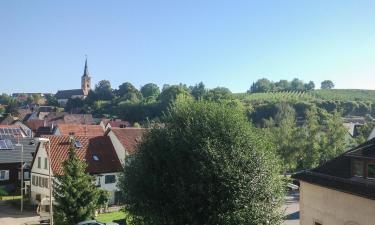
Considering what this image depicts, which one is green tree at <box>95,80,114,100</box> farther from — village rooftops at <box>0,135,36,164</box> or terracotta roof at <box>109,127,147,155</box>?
terracotta roof at <box>109,127,147,155</box>

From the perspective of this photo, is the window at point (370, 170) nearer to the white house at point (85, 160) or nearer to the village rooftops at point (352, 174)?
the village rooftops at point (352, 174)

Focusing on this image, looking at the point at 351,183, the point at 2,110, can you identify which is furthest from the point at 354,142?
the point at 2,110

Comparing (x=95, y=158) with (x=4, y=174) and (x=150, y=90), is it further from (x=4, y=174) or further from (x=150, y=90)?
(x=150, y=90)

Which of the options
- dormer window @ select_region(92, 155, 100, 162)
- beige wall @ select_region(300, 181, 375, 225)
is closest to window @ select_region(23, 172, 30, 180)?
dormer window @ select_region(92, 155, 100, 162)

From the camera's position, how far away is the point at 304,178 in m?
22.5

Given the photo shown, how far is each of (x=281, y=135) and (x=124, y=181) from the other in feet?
133

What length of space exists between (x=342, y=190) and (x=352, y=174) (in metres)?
1.00

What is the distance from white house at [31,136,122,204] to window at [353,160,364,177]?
30035 mm

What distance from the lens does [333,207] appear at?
20.4 meters

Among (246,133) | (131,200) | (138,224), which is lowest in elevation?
(138,224)

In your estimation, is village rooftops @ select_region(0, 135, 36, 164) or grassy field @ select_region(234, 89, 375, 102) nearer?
village rooftops @ select_region(0, 135, 36, 164)

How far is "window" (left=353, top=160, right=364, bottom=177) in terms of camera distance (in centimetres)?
1879

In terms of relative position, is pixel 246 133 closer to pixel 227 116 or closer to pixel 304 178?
pixel 227 116

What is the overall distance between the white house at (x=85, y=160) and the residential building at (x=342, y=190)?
26456 millimetres
